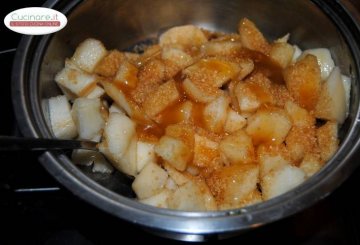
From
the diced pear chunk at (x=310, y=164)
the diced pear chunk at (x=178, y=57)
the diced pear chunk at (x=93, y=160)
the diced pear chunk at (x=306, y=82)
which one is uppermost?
the diced pear chunk at (x=306, y=82)

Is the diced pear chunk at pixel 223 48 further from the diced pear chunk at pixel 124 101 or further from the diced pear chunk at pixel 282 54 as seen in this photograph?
the diced pear chunk at pixel 124 101

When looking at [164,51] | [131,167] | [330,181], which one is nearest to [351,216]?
[330,181]

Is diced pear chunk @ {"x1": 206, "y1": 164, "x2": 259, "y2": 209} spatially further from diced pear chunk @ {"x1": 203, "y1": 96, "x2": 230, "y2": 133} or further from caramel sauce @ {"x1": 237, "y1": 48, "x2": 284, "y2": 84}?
caramel sauce @ {"x1": 237, "y1": 48, "x2": 284, "y2": 84}

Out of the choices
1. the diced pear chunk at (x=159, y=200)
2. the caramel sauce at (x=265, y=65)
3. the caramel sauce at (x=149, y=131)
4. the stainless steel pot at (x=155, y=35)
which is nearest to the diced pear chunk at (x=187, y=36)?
the stainless steel pot at (x=155, y=35)

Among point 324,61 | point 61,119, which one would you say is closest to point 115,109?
point 61,119

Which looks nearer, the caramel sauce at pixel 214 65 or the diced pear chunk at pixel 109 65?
the caramel sauce at pixel 214 65

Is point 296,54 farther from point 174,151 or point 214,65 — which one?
point 174,151

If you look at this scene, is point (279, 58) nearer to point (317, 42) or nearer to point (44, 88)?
point (317, 42)

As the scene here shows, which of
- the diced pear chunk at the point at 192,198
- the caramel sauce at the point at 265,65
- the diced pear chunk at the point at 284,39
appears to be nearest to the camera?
the diced pear chunk at the point at 192,198
